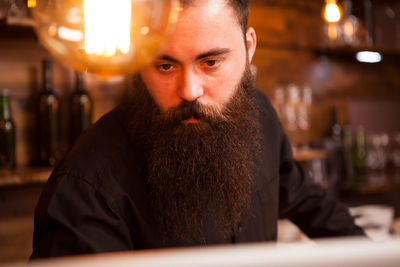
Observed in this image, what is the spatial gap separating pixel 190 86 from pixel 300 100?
1853 mm

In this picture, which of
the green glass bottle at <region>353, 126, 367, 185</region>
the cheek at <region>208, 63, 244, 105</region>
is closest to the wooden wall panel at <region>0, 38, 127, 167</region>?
the cheek at <region>208, 63, 244, 105</region>

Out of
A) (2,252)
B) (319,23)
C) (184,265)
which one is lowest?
(2,252)

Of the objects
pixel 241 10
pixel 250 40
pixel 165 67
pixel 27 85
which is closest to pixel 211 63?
pixel 165 67

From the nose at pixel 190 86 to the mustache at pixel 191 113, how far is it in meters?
0.03

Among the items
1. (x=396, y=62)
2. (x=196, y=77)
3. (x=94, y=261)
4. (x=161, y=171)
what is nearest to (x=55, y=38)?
(x=94, y=261)

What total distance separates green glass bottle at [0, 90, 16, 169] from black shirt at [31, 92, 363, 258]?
0.79 meters

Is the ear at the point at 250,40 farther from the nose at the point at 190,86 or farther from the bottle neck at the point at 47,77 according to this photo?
the bottle neck at the point at 47,77

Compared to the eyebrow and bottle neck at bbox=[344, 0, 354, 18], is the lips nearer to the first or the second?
the eyebrow

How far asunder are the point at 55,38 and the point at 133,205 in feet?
2.10

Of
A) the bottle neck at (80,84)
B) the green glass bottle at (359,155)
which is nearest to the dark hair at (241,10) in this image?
Result: the bottle neck at (80,84)

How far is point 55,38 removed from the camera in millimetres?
442

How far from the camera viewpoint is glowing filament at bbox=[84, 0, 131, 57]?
0.43 metres

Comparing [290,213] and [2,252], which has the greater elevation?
[290,213]

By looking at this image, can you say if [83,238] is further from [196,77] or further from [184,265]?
[184,265]
